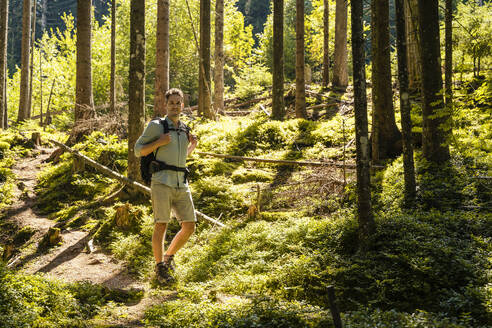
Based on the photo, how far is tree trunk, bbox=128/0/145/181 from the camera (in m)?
9.43

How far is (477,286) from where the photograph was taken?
4.33 metres

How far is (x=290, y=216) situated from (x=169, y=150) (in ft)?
10.2

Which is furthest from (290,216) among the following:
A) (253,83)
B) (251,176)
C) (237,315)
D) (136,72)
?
(253,83)

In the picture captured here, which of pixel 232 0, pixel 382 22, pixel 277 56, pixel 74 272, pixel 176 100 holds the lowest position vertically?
pixel 74 272

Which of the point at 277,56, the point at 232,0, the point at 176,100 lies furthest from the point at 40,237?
the point at 232,0

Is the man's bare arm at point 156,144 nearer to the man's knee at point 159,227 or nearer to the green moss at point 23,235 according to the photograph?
the man's knee at point 159,227

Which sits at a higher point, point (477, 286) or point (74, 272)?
point (477, 286)

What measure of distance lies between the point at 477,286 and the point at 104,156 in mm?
10456

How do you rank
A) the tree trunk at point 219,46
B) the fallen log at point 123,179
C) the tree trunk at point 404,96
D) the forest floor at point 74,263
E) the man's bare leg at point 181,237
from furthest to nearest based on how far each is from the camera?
the tree trunk at point 219,46 → the fallen log at point 123,179 → the tree trunk at point 404,96 → the man's bare leg at point 181,237 → the forest floor at point 74,263

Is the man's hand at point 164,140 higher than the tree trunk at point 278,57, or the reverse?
the tree trunk at point 278,57

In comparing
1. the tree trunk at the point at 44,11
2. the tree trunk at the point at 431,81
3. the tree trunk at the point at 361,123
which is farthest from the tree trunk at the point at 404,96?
the tree trunk at the point at 44,11

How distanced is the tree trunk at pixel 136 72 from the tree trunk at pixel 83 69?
4127 mm

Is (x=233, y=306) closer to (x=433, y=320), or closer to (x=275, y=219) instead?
(x=433, y=320)

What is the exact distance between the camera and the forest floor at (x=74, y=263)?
494cm
